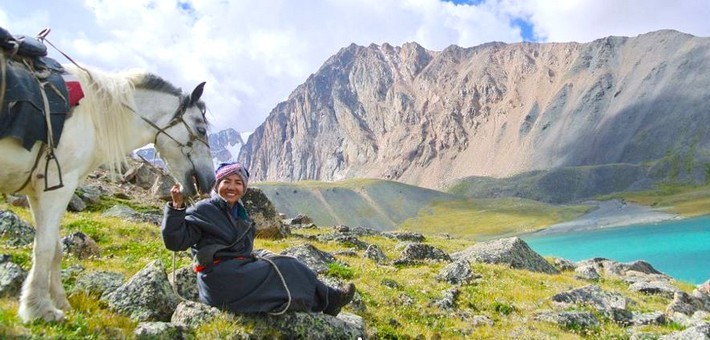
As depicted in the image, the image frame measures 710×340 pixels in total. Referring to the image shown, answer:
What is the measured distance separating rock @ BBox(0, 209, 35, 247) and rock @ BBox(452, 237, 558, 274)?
19.6 m

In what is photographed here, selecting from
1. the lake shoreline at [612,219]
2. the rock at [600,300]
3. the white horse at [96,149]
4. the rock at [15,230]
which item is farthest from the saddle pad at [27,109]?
the lake shoreline at [612,219]

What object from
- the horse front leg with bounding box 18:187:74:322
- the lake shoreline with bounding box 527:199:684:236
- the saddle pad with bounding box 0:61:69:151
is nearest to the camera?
the saddle pad with bounding box 0:61:69:151

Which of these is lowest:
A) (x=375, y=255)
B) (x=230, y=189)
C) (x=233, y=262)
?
(x=375, y=255)

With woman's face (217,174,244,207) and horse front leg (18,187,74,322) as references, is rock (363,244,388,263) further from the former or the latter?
horse front leg (18,187,74,322)

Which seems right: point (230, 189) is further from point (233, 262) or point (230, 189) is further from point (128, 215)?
point (128, 215)

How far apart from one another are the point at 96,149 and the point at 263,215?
20.6 m

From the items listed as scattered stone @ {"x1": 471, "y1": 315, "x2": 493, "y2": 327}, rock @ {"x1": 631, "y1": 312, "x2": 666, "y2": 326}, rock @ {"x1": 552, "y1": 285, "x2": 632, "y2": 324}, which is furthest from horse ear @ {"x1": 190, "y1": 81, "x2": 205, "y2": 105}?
rock @ {"x1": 631, "y1": 312, "x2": 666, "y2": 326}

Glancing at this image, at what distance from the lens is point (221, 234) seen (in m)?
7.57

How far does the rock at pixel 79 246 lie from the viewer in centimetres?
1232

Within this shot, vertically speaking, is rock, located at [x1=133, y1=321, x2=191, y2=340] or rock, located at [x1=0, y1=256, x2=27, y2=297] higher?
rock, located at [x1=0, y1=256, x2=27, y2=297]

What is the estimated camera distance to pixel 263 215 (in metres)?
27.4

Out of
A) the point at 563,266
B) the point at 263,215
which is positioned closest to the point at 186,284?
the point at 263,215

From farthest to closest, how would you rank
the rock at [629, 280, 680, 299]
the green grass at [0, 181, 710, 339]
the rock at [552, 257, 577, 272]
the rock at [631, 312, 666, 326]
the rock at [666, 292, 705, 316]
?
the rock at [552, 257, 577, 272]
the rock at [629, 280, 680, 299]
the rock at [666, 292, 705, 316]
the rock at [631, 312, 666, 326]
the green grass at [0, 181, 710, 339]

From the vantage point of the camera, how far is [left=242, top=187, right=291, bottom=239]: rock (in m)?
26.9
